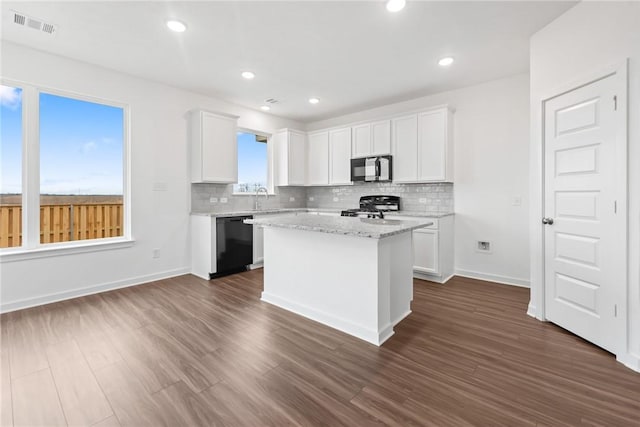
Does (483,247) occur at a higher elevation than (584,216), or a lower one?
lower

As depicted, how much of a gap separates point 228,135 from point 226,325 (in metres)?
2.97

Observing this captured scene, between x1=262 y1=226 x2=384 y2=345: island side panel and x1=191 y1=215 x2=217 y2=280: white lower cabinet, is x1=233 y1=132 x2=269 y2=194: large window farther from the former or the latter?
x1=262 y1=226 x2=384 y2=345: island side panel

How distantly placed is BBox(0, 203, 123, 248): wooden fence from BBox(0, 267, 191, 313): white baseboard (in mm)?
624

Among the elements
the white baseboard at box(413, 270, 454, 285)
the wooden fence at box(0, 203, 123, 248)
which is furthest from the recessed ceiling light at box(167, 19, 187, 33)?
the white baseboard at box(413, 270, 454, 285)

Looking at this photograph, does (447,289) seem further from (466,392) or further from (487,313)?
(466,392)

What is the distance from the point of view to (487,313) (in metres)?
2.86

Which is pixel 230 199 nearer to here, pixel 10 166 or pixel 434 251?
pixel 10 166

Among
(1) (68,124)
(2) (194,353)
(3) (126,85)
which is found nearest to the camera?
(2) (194,353)

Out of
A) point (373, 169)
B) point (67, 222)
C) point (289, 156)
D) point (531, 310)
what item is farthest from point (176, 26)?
point (531, 310)

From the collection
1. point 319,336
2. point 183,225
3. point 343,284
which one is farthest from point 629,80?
point 183,225

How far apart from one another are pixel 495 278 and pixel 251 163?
14.2 ft

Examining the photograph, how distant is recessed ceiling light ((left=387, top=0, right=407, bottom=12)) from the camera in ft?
7.52

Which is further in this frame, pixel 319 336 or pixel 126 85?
pixel 126 85

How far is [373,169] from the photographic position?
4.62 m
